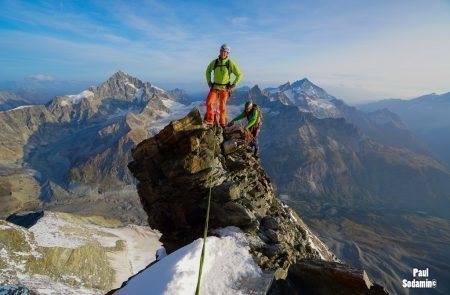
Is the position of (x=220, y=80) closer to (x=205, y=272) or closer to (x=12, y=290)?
(x=205, y=272)

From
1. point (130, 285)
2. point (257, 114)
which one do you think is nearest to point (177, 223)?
point (130, 285)

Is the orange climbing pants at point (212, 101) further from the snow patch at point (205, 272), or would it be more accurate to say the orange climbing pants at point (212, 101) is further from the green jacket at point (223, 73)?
the snow patch at point (205, 272)

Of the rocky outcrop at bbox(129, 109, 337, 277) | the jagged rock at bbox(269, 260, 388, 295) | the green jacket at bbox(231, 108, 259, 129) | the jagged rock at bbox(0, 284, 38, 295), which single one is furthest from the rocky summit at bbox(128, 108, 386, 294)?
the jagged rock at bbox(0, 284, 38, 295)

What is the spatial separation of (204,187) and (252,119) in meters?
8.01

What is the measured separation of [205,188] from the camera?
2480 cm

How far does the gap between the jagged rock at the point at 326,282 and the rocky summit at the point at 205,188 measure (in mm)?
2181

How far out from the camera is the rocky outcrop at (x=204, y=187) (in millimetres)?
22281

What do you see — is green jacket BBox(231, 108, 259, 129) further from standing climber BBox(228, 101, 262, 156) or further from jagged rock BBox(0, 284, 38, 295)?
jagged rock BBox(0, 284, 38, 295)

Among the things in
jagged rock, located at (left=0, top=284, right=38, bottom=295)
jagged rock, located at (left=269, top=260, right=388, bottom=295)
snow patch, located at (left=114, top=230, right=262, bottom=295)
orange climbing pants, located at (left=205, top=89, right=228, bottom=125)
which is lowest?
jagged rock, located at (left=0, top=284, right=38, bottom=295)

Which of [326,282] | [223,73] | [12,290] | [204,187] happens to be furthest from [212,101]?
[12,290]

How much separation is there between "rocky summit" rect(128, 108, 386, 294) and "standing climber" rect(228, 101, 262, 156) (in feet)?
3.24

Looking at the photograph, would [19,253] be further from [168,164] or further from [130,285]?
[130,285]

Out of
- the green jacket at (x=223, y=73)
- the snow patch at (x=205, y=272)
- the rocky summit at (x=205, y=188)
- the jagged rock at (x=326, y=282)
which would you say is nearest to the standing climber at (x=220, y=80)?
the green jacket at (x=223, y=73)

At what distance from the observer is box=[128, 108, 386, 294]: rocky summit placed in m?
22.2
